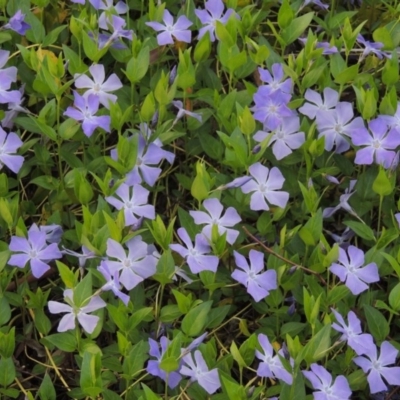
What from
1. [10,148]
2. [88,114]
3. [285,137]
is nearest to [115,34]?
[88,114]

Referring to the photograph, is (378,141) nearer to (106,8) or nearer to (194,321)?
(194,321)

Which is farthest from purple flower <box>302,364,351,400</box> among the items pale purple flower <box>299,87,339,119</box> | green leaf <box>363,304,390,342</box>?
pale purple flower <box>299,87,339,119</box>

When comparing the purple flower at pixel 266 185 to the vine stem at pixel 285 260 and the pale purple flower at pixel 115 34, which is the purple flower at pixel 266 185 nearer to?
the vine stem at pixel 285 260

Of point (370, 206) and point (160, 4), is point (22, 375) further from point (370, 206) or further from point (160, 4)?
point (160, 4)

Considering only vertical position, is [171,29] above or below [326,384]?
above

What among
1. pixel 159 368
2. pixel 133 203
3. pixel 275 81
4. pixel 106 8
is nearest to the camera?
pixel 159 368

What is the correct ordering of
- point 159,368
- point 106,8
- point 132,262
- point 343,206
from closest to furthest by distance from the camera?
point 159,368
point 132,262
point 343,206
point 106,8
